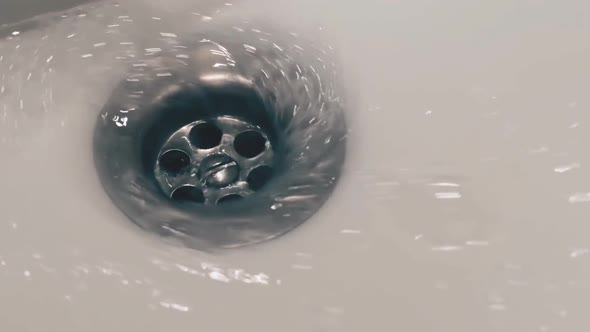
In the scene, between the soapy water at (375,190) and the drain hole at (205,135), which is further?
the drain hole at (205,135)

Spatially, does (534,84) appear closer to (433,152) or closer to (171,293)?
(433,152)

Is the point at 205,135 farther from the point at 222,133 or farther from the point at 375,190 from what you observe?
the point at 375,190

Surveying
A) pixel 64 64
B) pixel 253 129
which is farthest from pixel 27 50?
pixel 253 129

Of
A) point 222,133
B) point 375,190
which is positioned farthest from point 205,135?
point 375,190

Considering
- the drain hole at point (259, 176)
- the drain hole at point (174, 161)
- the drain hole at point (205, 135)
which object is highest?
the drain hole at point (205, 135)

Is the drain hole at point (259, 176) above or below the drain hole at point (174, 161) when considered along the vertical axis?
below
